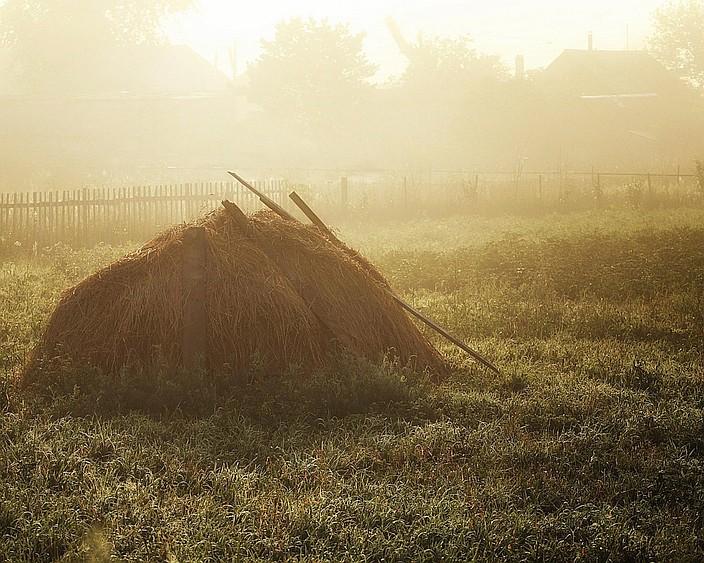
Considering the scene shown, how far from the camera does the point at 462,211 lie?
87.7ft

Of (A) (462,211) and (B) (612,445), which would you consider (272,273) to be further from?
(A) (462,211)

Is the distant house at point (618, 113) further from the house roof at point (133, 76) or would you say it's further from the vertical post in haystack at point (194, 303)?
the vertical post in haystack at point (194, 303)

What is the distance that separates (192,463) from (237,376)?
6.24 ft

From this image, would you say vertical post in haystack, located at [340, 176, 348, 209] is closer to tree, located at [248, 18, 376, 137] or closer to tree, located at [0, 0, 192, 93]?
tree, located at [248, 18, 376, 137]

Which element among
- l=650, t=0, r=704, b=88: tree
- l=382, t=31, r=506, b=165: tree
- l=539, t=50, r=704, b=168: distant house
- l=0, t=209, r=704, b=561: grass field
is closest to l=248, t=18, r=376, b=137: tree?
l=382, t=31, r=506, b=165: tree

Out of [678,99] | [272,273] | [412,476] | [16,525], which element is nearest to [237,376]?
[272,273]

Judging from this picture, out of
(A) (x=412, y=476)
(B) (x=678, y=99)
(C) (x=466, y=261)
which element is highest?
(B) (x=678, y=99)

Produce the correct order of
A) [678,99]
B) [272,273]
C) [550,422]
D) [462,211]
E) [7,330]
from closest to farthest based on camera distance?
[550,422] < [272,273] < [7,330] < [462,211] < [678,99]

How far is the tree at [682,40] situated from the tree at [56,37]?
126 ft

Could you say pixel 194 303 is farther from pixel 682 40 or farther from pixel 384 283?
pixel 682 40

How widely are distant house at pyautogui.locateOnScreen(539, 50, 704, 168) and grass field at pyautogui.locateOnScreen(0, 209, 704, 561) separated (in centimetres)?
3887

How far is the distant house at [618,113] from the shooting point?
49.4 m

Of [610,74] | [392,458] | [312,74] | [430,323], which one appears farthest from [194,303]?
[610,74]

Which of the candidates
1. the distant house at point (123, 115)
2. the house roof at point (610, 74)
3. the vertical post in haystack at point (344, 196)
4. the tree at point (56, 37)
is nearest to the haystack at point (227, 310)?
the vertical post in haystack at point (344, 196)
